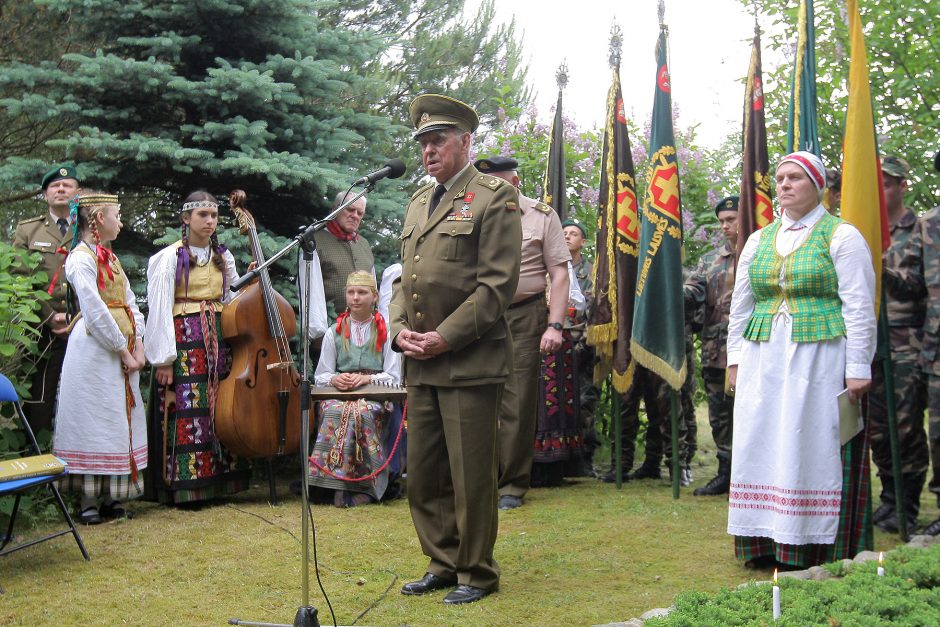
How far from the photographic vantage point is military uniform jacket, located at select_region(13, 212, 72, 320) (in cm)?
651

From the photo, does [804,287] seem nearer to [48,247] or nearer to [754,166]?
[754,166]

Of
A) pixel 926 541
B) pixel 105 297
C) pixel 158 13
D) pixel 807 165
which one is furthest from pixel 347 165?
pixel 926 541

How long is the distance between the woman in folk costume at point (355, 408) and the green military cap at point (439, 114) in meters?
2.78

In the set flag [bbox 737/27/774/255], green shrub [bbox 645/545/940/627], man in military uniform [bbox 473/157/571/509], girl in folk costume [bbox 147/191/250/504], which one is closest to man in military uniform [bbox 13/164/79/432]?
girl in folk costume [bbox 147/191/250/504]

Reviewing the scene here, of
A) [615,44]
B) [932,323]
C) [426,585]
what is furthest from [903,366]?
[426,585]

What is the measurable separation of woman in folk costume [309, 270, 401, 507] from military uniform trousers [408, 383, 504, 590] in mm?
2266

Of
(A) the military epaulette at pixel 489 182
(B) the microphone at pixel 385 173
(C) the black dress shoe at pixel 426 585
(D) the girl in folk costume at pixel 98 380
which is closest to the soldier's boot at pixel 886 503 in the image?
(C) the black dress shoe at pixel 426 585

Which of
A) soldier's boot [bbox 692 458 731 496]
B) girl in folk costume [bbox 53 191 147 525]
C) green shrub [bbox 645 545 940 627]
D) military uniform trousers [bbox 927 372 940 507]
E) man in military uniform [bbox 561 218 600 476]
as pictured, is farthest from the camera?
man in military uniform [bbox 561 218 600 476]

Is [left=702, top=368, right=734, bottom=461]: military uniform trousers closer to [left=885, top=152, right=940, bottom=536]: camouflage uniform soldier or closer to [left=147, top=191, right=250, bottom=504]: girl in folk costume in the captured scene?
[left=885, top=152, right=940, bottom=536]: camouflage uniform soldier

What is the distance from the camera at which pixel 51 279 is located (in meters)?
6.59

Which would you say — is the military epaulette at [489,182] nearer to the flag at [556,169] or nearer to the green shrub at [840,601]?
the green shrub at [840,601]

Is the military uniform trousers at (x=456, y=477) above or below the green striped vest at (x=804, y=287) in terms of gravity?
below

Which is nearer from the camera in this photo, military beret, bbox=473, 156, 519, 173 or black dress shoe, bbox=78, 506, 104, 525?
black dress shoe, bbox=78, 506, 104, 525

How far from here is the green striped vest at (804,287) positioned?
4.61m
